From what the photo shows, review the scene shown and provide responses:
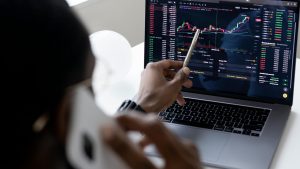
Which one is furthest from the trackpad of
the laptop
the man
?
the man

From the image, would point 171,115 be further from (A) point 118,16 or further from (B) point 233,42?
(A) point 118,16

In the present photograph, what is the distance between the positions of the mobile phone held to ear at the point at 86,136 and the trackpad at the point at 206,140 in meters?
0.64

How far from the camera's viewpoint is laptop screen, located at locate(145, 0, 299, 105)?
143cm

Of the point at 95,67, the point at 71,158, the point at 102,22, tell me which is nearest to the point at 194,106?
the point at 95,67

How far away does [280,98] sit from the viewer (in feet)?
4.81

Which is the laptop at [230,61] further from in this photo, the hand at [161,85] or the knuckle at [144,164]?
the knuckle at [144,164]

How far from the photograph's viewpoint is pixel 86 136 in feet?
1.97

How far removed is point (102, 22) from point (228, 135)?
1.34 meters

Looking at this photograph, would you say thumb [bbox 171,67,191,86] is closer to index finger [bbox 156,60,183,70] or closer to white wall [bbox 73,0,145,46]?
index finger [bbox 156,60,183,70]

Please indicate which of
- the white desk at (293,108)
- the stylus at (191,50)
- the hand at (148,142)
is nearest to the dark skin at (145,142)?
the hand at (148,142)

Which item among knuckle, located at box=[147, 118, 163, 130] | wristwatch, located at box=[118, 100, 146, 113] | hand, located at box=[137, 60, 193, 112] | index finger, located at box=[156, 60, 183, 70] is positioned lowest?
wristwatch, located at box=[118, 100, 146, 113]

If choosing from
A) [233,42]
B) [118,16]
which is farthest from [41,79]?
[118,16]

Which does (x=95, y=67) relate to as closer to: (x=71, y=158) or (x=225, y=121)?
(x=71, y=158)

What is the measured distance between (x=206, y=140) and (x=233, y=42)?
321mm
